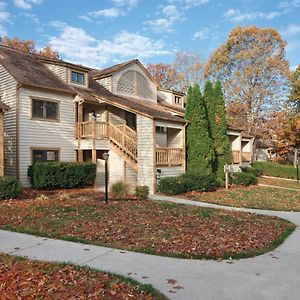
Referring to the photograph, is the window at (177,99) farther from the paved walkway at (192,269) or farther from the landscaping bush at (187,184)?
the paved walkway at (192,269)

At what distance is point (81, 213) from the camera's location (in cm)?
1028

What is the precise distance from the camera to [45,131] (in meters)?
18.7

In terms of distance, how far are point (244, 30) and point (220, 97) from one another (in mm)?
17109

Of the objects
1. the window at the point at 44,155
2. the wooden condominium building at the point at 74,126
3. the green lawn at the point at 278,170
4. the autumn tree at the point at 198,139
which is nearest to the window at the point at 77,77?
the wooden condominium building at the point at 74,126

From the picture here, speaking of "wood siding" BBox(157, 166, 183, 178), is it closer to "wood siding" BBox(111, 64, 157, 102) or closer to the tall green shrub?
the tall green shrub

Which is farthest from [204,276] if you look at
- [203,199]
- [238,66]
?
[238,66]

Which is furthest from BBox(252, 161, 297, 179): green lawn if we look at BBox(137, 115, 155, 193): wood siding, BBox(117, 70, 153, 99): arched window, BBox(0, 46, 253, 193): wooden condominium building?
BBox(137, 115, 155, 193): wood siding

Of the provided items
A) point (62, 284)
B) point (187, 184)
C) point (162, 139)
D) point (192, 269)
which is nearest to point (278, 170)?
point (162, 139)

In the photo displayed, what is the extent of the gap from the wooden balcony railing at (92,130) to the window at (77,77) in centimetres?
353

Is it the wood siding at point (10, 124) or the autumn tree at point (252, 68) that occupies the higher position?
the autumn tree at point (252, 68)

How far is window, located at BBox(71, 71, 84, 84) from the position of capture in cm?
2142

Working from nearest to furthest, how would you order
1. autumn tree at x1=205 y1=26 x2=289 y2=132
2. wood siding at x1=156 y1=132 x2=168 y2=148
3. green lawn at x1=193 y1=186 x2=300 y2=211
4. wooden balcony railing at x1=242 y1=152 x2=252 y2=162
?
green lawn at x1=193 y1=186 x2=300 y2=211
wood siding at x1=156 y1=132 x2=168 y2=148
wooden balcony railing at x1=242 y1=152 x2=252 y2=162
autumn tree at x1=205 y1=26 x2=289 y2=132

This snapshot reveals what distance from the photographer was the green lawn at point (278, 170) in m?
31.1

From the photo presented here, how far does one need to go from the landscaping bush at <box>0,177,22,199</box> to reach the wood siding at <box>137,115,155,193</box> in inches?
268
